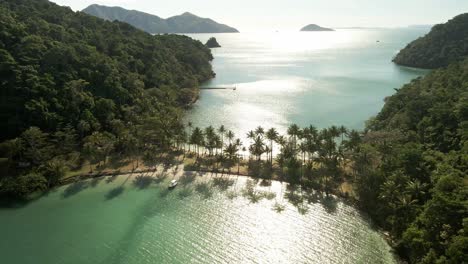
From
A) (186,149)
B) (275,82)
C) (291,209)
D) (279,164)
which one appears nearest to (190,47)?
(275,82)

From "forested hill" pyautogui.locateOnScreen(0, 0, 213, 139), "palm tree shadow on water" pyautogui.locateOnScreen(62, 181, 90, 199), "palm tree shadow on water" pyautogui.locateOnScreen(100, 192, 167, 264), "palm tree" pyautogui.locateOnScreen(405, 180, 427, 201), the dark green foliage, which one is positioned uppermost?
"forested hill" pyautogui.locateOnScreen(0, 0, 213, 139)

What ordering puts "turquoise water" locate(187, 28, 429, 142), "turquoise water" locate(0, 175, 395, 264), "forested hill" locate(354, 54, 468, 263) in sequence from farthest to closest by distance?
1. "turquoise water" locate(187, 28, 429, 142)
2. "turquoise water" locate(0, 175, 395, 264)
3. "forested hill" locate(354, 54, 468, 263)

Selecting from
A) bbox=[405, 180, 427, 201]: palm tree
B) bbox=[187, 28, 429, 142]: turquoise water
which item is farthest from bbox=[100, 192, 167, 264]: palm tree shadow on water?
bbox=[405, 180, 427, 201]: palm tree

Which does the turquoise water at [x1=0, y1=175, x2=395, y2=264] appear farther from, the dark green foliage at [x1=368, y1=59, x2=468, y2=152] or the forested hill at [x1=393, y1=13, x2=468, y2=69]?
the forested hill at [x1=393, y1=13, x2=468, y2=69]

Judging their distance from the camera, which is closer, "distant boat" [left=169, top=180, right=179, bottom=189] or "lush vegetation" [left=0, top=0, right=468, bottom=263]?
"lush vegetation" [left=0, top=0, right=468, bottom=263]

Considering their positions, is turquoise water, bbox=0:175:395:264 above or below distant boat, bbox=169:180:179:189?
below

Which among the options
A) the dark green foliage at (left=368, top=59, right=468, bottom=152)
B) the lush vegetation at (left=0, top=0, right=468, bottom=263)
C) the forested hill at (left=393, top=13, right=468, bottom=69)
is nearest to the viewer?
the lush vegetation at (left=0, top=0, right=468, bottom=263)

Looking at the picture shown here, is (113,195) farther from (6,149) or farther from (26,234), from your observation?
(6,149)

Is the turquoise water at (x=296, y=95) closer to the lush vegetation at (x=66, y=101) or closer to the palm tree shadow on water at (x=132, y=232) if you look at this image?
the lush vegetation at (x=66, y=101)
